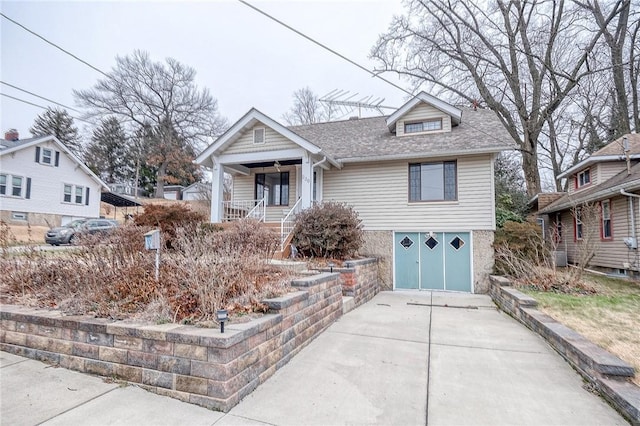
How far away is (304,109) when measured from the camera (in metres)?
29.2

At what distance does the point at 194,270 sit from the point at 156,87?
3464cm

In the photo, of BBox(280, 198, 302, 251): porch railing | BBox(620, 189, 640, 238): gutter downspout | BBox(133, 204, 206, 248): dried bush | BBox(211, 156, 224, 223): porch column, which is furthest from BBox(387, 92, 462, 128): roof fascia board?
BBox(133, 204, 206, 248): dried bush

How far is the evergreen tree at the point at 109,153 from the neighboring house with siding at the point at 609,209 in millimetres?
41833

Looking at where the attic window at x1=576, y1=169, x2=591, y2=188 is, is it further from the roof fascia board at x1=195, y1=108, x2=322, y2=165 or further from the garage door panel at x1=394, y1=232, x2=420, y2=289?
the roof fascia board at x1=195, y1=108, x2=322, y2=165

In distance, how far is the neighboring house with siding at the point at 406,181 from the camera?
10.2 meters

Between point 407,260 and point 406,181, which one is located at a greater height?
point 406,181

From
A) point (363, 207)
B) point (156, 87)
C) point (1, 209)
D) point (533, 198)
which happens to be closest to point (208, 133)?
point (156, 87)

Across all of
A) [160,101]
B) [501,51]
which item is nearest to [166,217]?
[501,51]

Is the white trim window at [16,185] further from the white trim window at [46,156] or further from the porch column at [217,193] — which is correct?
the porch column at [217,193]

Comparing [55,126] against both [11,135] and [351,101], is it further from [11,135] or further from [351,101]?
[351,101]

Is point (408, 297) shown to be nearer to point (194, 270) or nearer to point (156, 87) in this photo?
point (194, 270)

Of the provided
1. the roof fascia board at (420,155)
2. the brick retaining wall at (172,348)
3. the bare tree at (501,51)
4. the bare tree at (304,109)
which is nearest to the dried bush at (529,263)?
the roof fascia board at (420,155)

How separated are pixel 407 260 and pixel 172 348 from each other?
8.95 meters

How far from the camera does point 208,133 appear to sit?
3359cm
